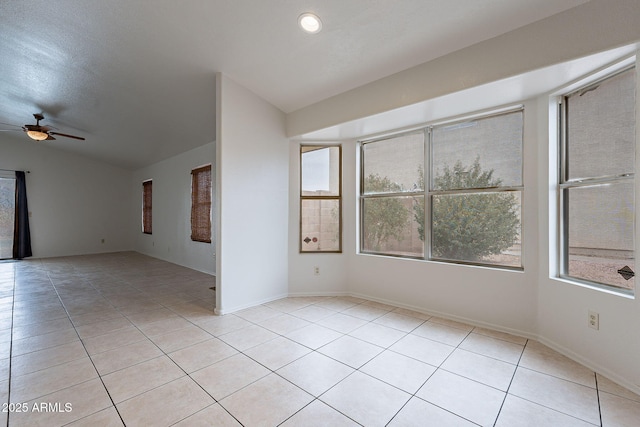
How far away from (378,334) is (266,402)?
1354 millimetres

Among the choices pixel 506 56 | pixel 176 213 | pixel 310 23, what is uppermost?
pixel 310 23

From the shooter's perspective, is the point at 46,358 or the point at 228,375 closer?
the point at 228,375

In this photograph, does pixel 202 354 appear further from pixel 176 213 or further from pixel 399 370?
pixel 176 213

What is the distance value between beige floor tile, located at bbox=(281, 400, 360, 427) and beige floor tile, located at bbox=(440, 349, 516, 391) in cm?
98

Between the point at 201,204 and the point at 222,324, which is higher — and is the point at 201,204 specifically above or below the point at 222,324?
above

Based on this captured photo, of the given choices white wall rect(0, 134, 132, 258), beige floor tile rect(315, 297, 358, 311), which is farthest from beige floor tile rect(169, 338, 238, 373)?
white wall rect(0, 134, 132, 258)

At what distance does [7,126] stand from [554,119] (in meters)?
9.79

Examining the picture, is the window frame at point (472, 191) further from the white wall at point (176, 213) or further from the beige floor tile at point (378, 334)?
the white wall at point (176, 213)

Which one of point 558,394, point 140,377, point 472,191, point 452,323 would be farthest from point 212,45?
point 558,394

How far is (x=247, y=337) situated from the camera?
272cm

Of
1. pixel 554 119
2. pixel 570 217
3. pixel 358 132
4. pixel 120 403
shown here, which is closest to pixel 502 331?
pixel 570 217

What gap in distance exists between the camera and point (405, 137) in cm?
365

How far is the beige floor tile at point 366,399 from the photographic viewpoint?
1657mm

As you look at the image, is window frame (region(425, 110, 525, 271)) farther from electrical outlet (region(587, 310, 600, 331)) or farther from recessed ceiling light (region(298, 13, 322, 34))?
recessed ceiling light (region(298, 13, 322, 34))
